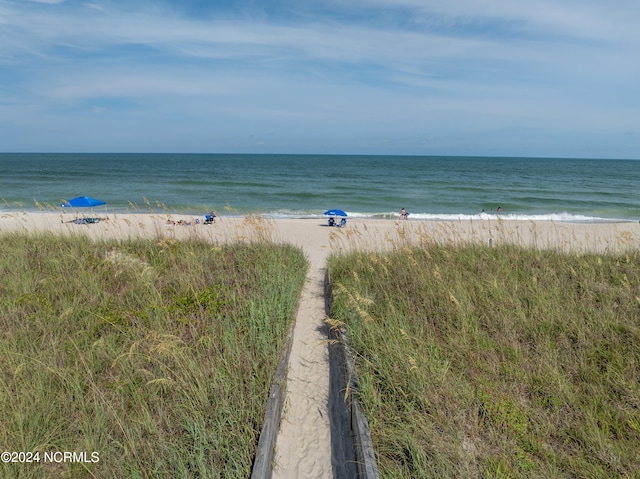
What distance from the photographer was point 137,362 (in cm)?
467

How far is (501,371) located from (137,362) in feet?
13.8

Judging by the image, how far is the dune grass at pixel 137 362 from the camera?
11.3 ft

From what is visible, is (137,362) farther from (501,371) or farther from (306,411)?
(501,371)

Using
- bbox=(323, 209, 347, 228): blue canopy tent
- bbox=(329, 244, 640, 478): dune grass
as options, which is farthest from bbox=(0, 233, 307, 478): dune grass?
bbox=(323, 209, 347, 228): blue canopy tent

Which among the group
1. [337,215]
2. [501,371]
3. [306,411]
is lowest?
[306,411]

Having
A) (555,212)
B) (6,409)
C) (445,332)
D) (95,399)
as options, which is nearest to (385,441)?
(445,332)

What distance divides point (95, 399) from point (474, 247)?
830 cm

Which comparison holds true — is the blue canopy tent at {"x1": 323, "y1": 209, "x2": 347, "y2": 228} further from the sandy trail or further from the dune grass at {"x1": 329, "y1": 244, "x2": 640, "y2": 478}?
the sandy trail

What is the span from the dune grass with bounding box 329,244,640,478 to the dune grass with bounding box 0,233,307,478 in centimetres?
123

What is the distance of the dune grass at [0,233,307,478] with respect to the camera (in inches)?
136

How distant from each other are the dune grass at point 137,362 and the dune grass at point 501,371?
4.04 ft

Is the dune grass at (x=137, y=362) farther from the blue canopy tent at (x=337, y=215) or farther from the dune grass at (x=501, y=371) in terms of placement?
the blue canopy tent at (x=337, y=215)

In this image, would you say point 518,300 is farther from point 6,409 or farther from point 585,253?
point 6,409

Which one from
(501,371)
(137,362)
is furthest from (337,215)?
(137,362)
